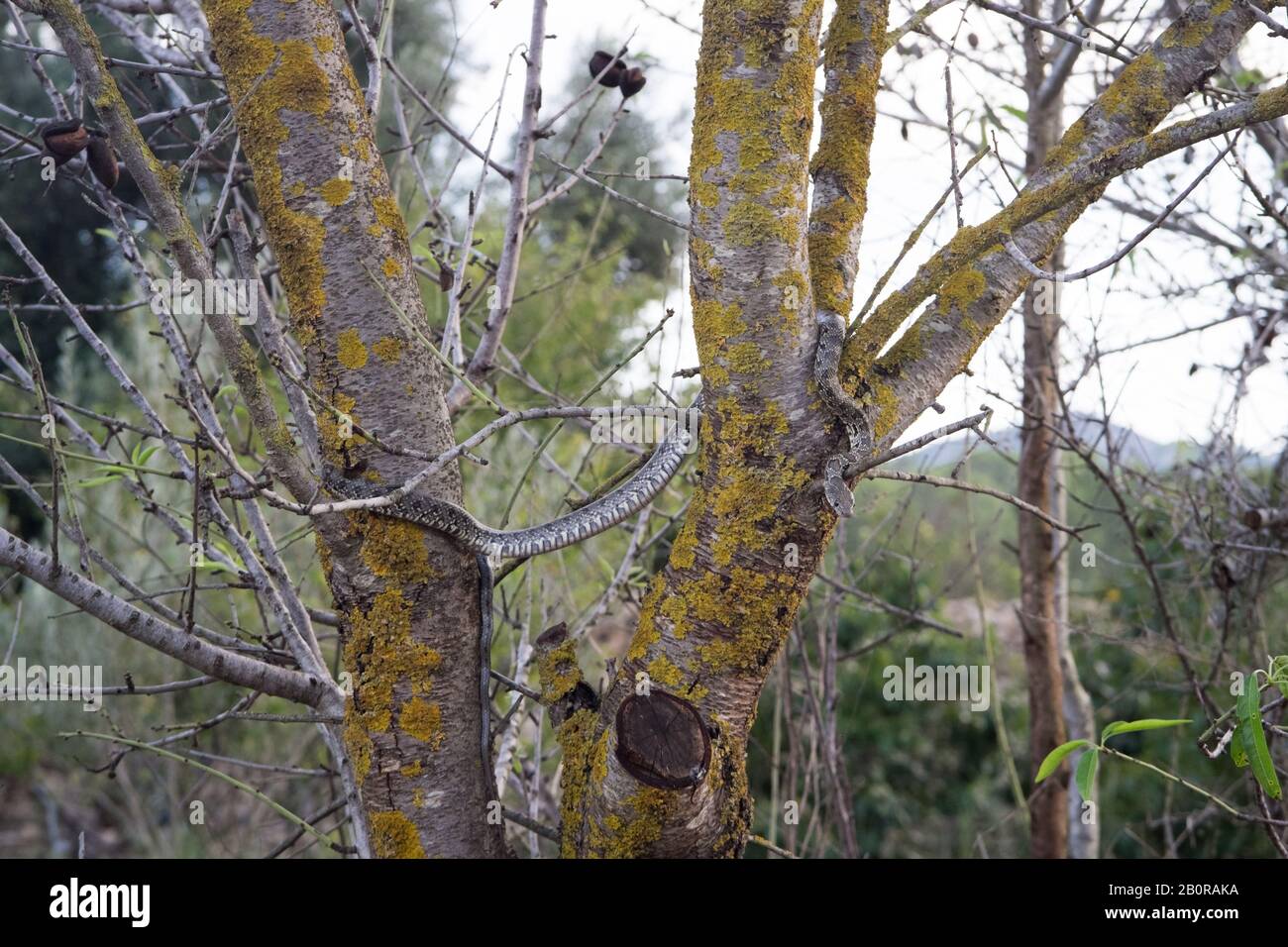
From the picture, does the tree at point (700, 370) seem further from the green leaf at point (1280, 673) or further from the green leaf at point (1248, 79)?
the green leaf at point (1248, 79)

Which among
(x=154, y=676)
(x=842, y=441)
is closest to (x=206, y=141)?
(x=842, y=441)

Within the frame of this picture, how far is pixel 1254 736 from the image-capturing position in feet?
4.10

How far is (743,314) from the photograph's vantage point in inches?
54.6

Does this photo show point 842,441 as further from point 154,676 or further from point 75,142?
point 154,676

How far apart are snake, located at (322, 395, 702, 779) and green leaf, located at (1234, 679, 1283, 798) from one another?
84 centimetres

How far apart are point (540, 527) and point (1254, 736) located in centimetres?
100

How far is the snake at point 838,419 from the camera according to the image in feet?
4.37

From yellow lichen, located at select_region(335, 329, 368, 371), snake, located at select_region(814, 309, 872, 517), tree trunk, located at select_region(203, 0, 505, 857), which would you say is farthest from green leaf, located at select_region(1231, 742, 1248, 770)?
yellow lichen, located at select_region(335, 329, 368, 371)

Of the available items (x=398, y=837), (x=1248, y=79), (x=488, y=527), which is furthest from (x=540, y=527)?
(x=1248, y=79)

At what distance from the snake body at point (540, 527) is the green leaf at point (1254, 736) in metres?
0.84

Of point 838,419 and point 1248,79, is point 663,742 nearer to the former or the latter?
point 838,419

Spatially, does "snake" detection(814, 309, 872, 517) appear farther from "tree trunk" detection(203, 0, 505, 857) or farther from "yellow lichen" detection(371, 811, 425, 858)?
"yellow lichen" detection(371, 811, 425, 858)

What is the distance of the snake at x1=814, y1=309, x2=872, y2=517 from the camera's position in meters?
1.33

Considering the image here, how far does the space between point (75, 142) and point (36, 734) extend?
6.47 m
